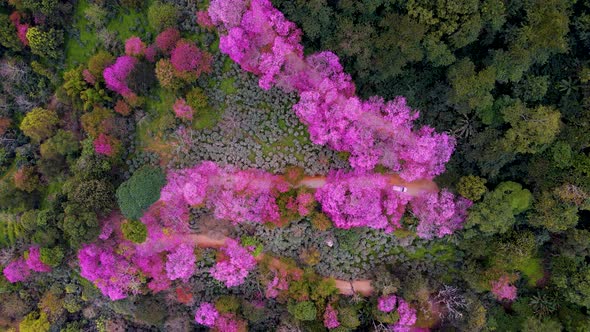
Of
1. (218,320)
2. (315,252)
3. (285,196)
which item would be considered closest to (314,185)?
(285,196)

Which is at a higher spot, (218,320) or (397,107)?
(397,107)

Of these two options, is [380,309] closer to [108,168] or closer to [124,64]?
[108,168]

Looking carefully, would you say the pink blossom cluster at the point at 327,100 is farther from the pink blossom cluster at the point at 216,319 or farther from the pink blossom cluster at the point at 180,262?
the pink blossom cluster at the point at 216,319

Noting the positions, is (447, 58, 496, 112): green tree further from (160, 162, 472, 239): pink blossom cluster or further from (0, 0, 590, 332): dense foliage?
(160, 162, 472, 239): pink blossom cluster

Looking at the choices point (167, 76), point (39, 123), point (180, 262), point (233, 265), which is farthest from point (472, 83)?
point (39, 123)

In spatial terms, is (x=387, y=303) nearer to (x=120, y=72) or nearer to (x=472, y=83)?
(x=472, y=83)

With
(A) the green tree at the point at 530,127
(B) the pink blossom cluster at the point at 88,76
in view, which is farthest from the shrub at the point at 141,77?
(A) the green tree at the point at 530,127

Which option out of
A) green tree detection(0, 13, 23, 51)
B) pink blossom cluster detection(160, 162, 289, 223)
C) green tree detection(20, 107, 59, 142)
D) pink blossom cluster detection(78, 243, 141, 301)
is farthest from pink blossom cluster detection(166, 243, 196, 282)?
green tree detection(0, 13, 23, 51)
